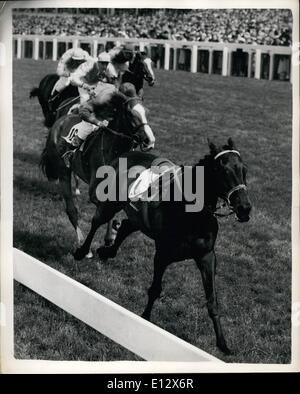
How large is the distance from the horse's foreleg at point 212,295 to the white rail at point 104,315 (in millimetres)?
126

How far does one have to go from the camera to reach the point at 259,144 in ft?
17.2

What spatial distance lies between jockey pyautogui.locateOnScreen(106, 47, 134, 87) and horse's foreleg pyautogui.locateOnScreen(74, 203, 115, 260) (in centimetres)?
82

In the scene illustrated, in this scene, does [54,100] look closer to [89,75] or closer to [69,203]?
[89,75]

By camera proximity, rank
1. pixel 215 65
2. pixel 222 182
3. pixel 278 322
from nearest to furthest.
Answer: pixel 222 182 → pixel 278 322 → pixel 215 65

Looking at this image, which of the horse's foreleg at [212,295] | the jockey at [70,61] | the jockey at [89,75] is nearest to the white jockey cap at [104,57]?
the jockey at [89,75]

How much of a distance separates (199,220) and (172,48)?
4.46ft

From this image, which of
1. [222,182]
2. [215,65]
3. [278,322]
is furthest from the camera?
[215,65]

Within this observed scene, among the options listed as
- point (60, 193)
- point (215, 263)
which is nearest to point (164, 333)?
point (215, 263)

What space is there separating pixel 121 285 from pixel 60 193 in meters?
0.87

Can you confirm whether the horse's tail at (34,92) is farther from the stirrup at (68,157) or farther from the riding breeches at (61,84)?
the stirrup at (68,157)

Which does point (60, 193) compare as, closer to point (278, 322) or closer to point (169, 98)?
point (169, 98)

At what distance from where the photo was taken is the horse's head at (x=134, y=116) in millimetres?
4777

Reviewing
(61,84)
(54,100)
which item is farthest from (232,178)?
(54,100)

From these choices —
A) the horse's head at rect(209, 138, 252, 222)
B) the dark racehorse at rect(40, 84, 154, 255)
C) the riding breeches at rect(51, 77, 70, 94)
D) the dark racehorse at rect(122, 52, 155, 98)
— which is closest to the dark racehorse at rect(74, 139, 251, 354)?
the horse's head at rect(209, 138, 252, 222)
